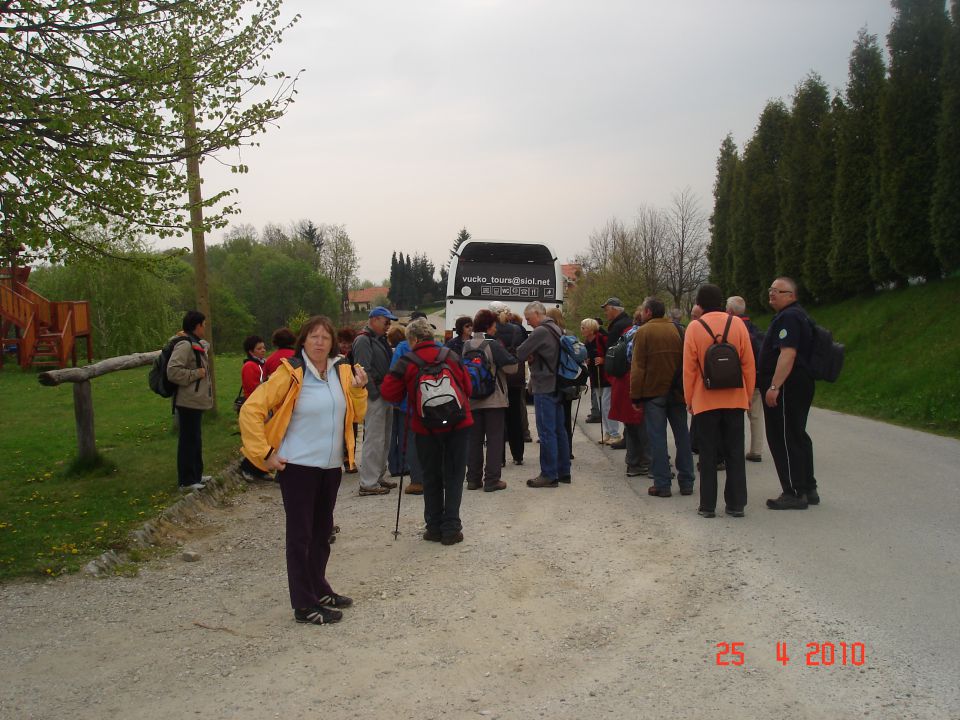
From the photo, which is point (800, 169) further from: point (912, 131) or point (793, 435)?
point (793, 435)

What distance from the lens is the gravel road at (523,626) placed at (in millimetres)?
4066

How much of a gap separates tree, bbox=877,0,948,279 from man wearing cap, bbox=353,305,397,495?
1655 centimetres

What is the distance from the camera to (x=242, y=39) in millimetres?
9258

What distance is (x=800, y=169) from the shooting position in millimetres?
29219

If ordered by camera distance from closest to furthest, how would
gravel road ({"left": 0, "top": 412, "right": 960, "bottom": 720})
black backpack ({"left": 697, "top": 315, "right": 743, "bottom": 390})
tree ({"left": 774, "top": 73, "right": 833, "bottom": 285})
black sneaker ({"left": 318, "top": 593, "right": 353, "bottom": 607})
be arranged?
1. gravel road ({"left": 0, "top": 412, "right": 960, "bottom": 720})
2. black sneaker ({"left": 318, "top": 593, "right": 353, "bottom": 607})
3. black backpack ({"left": 697, "top": 315, "right": 743, "bottom": 390})
4. tree ({"left": 774, "top": 73, "right": 833, "bottom": 285})

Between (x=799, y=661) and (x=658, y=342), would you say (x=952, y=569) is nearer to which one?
(x=799, y=661)

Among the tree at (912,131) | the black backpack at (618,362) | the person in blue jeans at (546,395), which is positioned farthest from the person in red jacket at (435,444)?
the tree at (912,131)

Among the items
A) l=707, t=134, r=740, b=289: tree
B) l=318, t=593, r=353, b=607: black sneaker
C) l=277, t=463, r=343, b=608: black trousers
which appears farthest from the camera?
l=707, t=134, r=740, b=289: tree

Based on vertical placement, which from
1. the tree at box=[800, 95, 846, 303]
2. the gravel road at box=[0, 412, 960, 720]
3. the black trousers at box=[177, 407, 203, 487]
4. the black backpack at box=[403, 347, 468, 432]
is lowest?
the gravel road at box=[0, 412, 960, 720]

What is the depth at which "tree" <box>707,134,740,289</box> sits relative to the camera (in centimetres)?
3797

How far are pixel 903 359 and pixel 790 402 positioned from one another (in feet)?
39.5

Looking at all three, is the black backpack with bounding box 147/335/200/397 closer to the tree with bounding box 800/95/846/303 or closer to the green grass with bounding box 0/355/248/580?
the green grass with bounding box 0/355/248/580

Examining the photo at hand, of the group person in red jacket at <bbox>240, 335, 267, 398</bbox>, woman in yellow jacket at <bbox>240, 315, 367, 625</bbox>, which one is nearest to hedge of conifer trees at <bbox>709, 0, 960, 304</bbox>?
person in red jacket at <bbox>240, 335, 267, 398</bbox>

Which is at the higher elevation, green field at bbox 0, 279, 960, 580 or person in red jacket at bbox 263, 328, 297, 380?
person in red jacket at bbox 263, 328, 297, 380
